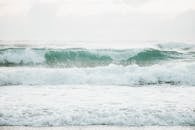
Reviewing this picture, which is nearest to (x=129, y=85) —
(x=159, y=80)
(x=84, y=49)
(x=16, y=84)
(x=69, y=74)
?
(x=159, y=80)

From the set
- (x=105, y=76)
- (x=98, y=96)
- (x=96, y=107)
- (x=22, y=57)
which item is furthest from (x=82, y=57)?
(x=96, y=107)

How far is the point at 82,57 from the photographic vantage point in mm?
16375

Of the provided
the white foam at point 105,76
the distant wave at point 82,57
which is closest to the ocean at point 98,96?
the white foam at point 105,76

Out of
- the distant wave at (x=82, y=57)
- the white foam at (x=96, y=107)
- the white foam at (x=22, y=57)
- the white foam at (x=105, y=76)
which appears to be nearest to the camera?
the white foam at (x=96, y=107)

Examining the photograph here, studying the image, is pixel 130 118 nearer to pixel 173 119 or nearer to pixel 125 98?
pixel 173 119

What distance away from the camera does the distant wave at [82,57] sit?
1528cm

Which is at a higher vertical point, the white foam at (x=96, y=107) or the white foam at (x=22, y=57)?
→ the white foam at (x=22, y=57)

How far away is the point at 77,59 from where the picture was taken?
16.1m

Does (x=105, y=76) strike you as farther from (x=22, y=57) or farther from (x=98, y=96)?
(x=22, y=57)

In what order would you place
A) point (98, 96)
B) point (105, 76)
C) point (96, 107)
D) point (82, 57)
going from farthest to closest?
point (82, 57) → point (105, 76) → point (98, 96) → point (96, 107)

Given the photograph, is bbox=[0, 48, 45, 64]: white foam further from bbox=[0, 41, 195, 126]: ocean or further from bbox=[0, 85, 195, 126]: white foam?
bbox=[0, 85, 195, 126]: white foam

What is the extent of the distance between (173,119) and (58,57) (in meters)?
11.1

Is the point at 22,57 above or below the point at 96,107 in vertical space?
above

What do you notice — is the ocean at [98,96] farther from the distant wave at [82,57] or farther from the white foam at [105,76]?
the distant wave at [82,57]
